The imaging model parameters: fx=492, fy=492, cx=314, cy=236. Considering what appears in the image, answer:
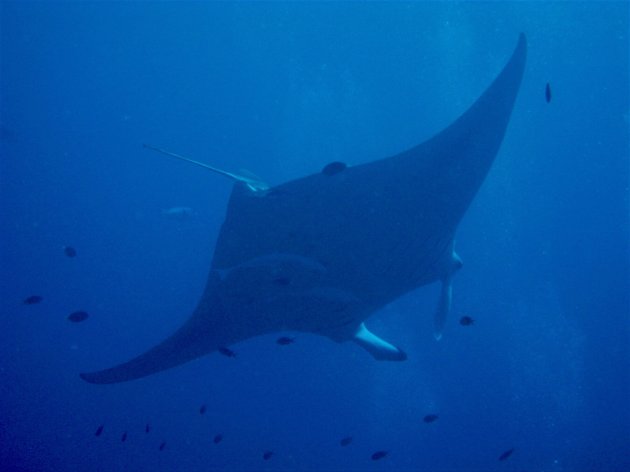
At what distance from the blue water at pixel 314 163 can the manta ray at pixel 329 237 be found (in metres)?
16.5

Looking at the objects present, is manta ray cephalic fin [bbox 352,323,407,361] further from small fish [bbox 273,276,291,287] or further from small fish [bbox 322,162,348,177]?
small fish [bbox 322,162,348,177]

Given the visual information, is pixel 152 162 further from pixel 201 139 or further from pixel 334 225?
pixel 334 225

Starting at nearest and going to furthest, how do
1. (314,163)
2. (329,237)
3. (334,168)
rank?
1. (334,168)
2. (329,237)
3. (314,163)

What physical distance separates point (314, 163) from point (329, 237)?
28.4 meters

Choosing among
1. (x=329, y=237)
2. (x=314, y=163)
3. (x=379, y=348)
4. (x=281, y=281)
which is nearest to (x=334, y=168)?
(x=329, y=237)

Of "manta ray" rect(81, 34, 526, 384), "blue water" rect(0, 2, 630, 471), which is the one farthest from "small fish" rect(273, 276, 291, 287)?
"blue water" rect(0, 2, 630, 471)

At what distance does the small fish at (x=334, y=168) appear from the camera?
Answer: 3.38 m

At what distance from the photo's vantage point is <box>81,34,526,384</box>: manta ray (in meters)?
3.37

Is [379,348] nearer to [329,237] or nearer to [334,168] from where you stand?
[329,237]

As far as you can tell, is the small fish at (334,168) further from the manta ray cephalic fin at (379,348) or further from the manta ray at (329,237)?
the manta ray cephalic fin at (379,348)

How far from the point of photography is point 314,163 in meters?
31.5

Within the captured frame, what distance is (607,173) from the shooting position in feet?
115

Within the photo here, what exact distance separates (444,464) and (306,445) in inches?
238

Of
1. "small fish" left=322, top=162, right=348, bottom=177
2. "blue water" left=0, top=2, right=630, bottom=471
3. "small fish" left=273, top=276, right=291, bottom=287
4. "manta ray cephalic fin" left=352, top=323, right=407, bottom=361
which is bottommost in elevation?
"blue water" left=0, top=2, right=630, bottom=471
